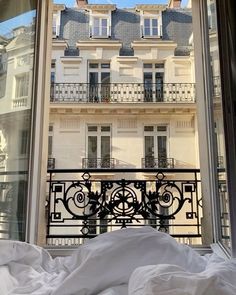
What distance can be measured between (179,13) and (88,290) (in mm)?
7587

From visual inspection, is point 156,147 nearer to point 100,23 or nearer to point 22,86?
point 100,23

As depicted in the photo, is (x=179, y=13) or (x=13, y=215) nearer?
(x=13, y=215)

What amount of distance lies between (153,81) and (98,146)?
2004mm

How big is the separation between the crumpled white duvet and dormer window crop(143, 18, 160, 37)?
673 centimetres

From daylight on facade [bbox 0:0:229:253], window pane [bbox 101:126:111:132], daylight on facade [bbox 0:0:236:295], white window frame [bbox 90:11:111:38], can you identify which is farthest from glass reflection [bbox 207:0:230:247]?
white window frame [bbox 90:11:111:38]

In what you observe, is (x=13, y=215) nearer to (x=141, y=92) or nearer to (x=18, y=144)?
(x=18, y=144)

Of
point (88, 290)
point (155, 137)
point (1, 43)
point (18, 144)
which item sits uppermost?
point (155, 137)

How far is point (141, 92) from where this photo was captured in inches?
278

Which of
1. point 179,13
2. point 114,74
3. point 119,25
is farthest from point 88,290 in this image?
point 179,13

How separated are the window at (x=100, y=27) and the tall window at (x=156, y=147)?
2.49 metres

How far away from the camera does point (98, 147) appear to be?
22.7 feet

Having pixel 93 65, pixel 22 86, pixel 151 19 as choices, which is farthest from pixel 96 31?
pixel 22 86

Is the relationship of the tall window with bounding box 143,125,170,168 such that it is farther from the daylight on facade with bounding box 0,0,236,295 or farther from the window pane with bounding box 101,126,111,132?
the daylight on facade with bounding box 0,0,236,295

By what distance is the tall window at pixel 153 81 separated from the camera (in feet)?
23.0
